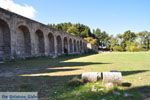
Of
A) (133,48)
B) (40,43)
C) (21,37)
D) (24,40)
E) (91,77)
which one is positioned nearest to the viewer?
(91,77)

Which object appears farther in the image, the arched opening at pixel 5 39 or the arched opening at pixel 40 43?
the arched opening at pixel 40 43

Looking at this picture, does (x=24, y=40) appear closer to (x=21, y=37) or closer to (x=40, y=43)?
(x=21, y=37)

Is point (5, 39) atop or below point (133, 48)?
atop

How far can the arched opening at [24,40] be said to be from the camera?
1425cm

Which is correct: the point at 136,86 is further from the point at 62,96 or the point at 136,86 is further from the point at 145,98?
the point at 62,96

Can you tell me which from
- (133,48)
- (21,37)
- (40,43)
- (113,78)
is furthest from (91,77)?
(133,48)

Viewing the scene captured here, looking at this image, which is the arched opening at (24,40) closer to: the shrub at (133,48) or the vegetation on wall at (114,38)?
the vegetation on wall at (114,38)

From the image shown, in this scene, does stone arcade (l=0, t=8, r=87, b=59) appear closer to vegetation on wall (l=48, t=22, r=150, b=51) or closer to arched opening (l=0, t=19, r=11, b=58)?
arched opening (l=0, t=19, r=11, b=58)

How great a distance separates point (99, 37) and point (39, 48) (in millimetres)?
50307

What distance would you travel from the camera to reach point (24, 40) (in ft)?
48.7

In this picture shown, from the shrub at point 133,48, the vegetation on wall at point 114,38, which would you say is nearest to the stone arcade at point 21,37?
the vegetation on wall at point 114,38

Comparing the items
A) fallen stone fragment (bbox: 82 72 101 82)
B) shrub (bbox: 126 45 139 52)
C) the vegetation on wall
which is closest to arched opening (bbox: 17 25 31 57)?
fallen stone fragment (bbox: 82 72 101 82)

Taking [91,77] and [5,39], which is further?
[5,39]

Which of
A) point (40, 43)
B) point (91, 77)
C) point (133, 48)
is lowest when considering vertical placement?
point (91, 77)
